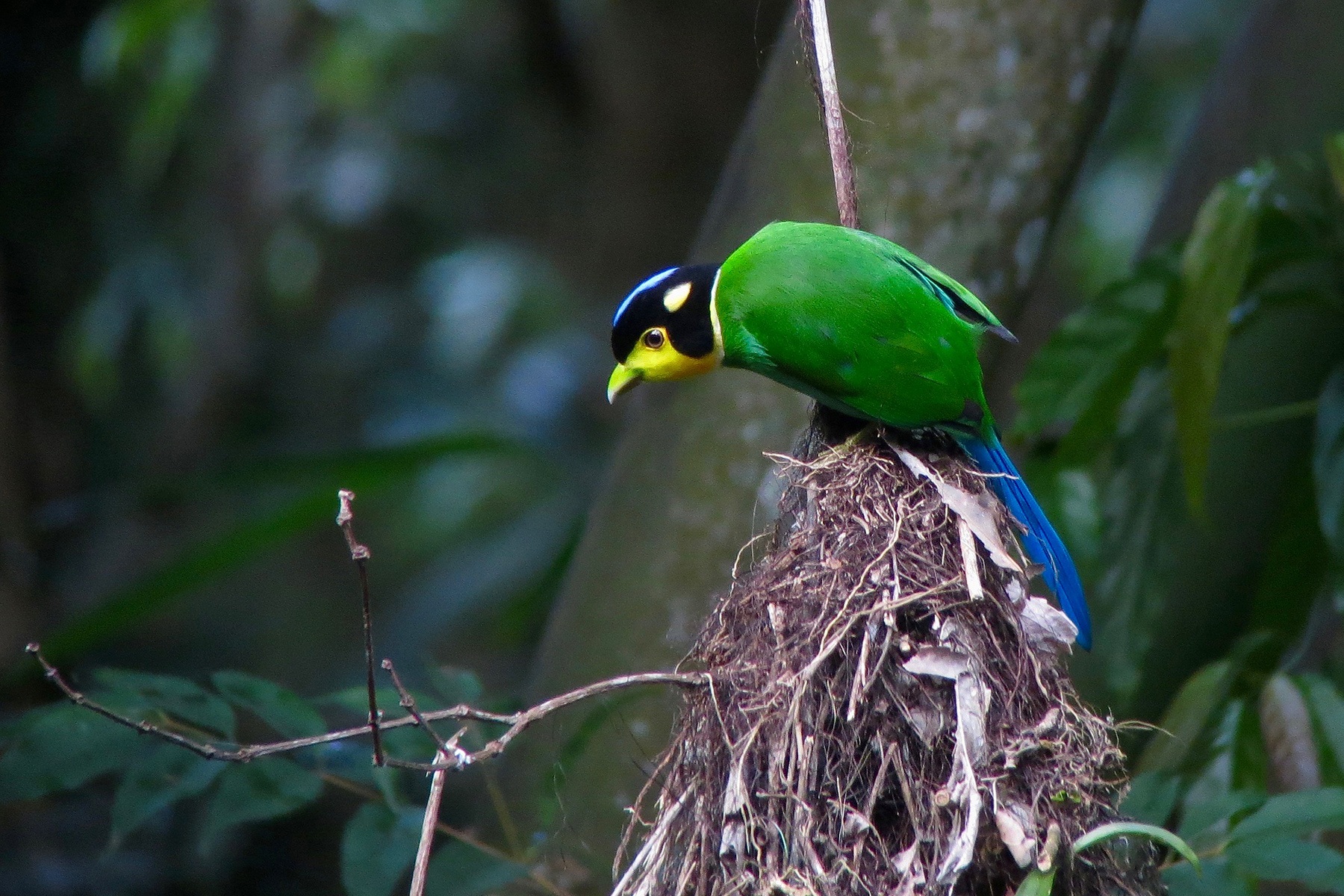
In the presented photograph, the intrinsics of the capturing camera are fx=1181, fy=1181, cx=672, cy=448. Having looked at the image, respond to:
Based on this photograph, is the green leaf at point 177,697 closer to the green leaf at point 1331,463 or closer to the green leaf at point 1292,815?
the green leaf at point 1292,815

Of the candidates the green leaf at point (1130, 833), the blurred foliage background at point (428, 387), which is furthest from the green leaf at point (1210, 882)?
the green leaf at point (1130, 833)

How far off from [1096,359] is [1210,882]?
1.15m

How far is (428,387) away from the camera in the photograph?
23.9 ft

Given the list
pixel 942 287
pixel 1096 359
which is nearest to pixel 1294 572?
pixel 1096 359

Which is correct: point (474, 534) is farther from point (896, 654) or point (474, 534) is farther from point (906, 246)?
point (896, 654)

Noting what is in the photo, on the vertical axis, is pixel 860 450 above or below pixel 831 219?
below

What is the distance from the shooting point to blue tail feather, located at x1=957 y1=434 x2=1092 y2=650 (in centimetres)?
207

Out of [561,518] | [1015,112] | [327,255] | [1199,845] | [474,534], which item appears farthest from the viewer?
[327,255]

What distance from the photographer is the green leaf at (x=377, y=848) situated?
1845 millimetres

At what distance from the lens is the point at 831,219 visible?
2773 millimetres

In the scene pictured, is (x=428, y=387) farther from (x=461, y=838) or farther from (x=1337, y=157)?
(x=1337, y=157)

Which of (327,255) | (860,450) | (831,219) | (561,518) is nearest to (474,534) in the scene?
(561,518)

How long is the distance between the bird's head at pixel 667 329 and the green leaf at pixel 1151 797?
1.07 m

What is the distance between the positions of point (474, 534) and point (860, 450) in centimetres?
454
